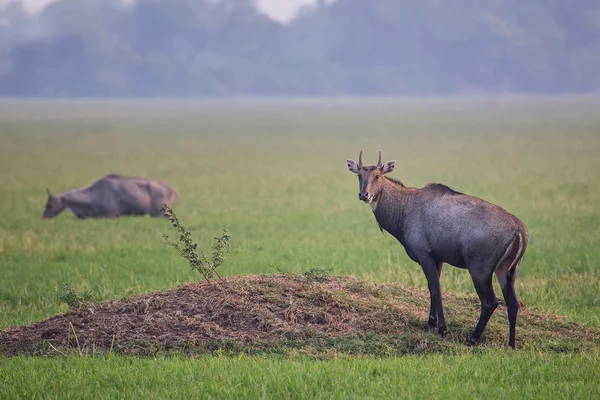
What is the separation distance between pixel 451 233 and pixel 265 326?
256cm

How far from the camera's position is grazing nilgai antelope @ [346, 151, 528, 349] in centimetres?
1095

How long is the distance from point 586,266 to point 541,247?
2.48 metres

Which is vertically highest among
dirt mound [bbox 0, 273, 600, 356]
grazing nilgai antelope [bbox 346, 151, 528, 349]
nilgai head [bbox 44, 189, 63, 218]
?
grazing nilgai antelope [bbox 346, 151, 528, 349]

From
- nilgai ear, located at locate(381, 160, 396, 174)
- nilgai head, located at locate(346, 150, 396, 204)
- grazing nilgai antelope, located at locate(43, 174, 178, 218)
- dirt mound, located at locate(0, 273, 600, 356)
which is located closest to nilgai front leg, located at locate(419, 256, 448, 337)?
dirt mound, located at locate(0, 273, 600, 356)

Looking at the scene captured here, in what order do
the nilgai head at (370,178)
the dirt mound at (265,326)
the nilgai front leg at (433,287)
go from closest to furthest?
the dirt mound at (265,326)
the nilgai front leg at (433,287)
the nilgai head at (370,178)

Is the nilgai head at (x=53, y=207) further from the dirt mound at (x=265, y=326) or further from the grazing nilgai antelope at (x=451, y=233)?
the grazing nilgai antelope at (x=451, y=233)

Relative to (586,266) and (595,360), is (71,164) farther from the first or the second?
(595,360)

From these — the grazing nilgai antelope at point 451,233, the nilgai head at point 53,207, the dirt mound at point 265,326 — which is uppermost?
the grazing nilgai antelope at point 451,233

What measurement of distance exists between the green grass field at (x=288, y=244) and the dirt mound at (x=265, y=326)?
51 centimetres

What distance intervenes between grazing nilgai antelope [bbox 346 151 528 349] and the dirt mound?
54 cm

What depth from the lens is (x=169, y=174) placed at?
42.5 meters

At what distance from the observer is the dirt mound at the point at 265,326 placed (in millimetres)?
10930

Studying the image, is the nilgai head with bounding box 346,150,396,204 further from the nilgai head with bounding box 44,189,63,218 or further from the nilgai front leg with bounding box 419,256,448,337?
the nilgai head with bounding box 44,189,63,218

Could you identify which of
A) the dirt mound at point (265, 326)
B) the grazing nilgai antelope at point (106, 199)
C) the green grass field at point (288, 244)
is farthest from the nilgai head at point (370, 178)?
the grazing nilgai antelope at point (106, 199)
